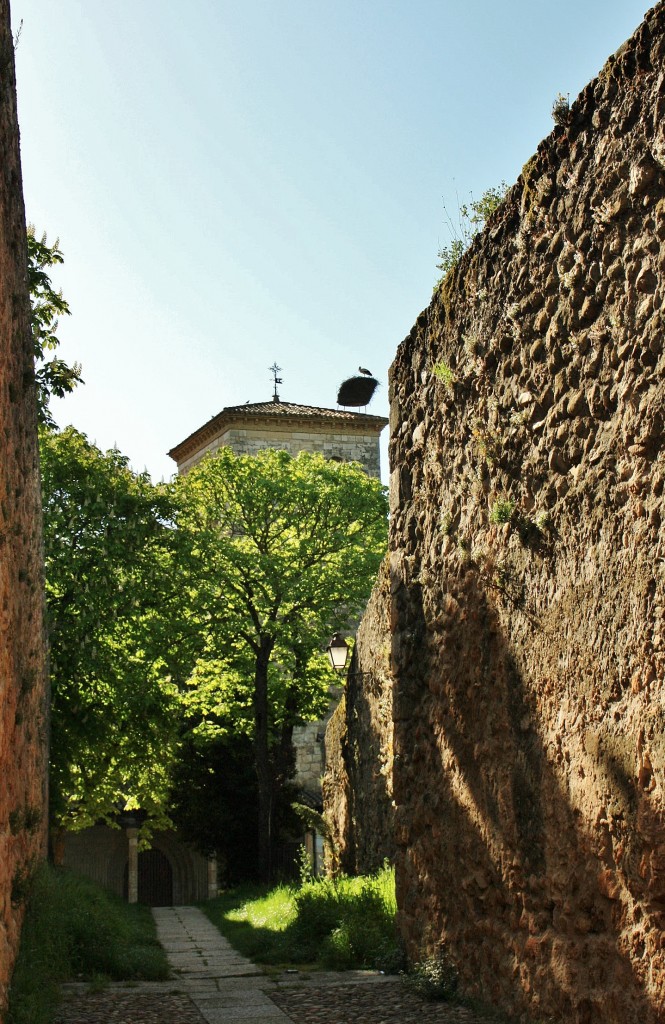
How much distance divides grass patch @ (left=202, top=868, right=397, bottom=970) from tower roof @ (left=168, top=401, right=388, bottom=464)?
2481cm

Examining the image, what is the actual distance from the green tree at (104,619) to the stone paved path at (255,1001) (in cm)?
685

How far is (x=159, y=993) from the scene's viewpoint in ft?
24.1

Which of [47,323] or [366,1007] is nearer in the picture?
[366,1007]

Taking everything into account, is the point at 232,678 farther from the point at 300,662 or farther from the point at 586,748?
the point at 586,748

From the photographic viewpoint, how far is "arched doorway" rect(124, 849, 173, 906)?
31156mm

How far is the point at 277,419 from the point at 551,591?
1244 inches

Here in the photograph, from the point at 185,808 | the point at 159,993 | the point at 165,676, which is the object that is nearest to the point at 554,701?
the point at 159,993

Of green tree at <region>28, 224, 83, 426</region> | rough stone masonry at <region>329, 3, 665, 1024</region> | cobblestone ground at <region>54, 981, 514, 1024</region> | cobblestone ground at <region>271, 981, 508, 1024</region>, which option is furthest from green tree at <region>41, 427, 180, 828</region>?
rough stone masonry at <region>329, 3, 665, 1024</region>

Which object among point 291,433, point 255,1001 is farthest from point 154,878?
point 255,1001

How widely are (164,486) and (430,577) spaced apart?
12671 mm

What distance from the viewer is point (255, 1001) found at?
6.96 metres

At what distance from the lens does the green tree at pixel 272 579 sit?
19750mm

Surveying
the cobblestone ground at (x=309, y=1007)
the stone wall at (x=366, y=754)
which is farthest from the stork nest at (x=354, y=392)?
the cobblestone ground at (x=309, y=1007)

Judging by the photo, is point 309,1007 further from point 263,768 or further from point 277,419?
point 277,419
